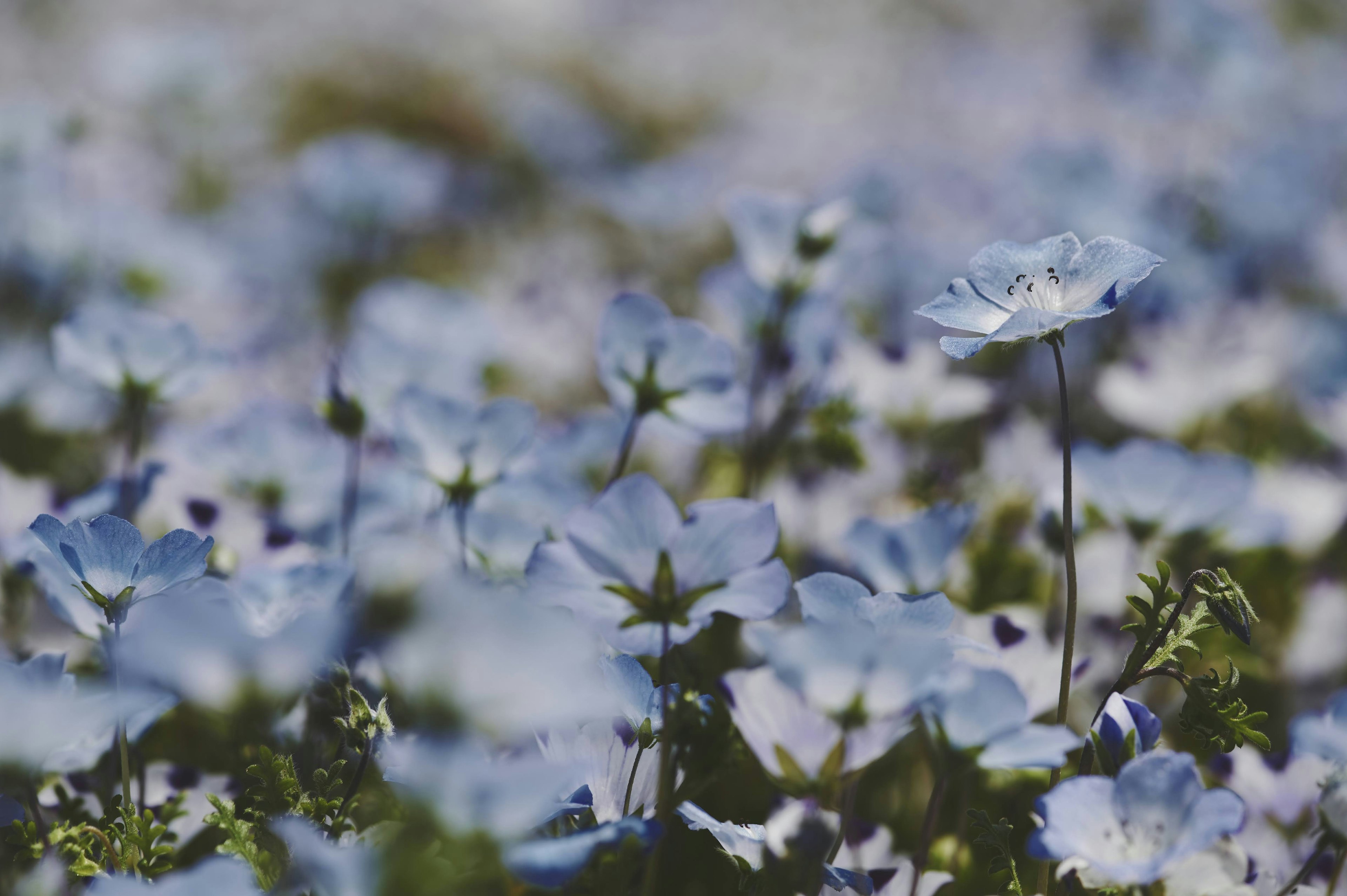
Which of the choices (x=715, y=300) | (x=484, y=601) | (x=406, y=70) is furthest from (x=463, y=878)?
(x=406, y=70)

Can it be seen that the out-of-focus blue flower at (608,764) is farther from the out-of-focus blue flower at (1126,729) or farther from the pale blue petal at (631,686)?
the out-of-focus blue flower at (1126,729)

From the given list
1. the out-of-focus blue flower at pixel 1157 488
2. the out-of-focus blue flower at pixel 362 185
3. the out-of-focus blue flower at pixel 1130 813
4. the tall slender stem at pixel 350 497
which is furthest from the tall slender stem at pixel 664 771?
the out-of-focus blue flower at pixel 362 185

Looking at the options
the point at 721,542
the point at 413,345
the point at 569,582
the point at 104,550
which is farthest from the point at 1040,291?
the point at 413,345

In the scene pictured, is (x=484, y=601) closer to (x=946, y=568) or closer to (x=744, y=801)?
(x=946, y=568)

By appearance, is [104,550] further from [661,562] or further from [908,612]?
[908,612]

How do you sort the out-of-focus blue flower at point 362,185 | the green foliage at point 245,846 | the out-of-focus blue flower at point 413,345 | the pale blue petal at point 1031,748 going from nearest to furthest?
1. the pale blue petal at point 1031,748
2. the green foliage at point 245,846
3. the out-of-focus blue flower at point 413,345
4. the out-of-focus blue flower at point 362,185

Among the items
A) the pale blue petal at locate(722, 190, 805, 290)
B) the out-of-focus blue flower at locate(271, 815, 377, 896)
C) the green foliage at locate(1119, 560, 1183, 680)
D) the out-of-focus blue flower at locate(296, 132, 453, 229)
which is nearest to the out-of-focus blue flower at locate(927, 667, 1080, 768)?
the green foliage at locate(1119, 560, 1183, 680)

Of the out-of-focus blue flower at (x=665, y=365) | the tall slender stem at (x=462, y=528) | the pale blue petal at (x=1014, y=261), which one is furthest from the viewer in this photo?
the out-of-focus blue flower at (x=665, y=365)
